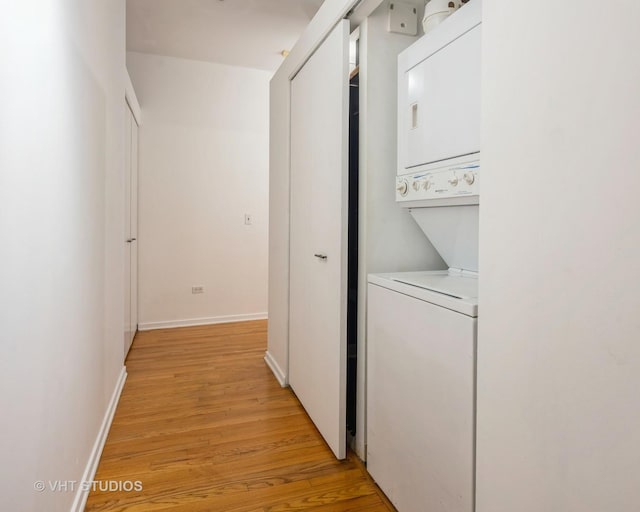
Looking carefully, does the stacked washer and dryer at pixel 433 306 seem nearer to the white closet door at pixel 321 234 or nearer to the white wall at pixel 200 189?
the white closet door at pixel 321 234

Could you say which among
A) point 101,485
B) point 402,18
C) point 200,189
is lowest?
point 101,485

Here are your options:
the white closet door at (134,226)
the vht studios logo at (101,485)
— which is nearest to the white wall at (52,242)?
the vht studios logo at (101,485)

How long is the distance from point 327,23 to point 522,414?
1.74m

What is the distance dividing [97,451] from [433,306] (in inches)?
61.6

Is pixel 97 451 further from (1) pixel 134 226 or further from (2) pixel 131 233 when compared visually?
(1) pixel 134 226

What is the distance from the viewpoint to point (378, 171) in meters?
1.71

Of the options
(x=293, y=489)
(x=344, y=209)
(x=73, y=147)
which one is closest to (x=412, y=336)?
(x=344, y=209)

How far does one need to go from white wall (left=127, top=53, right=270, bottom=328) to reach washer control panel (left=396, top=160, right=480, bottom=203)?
2.93m

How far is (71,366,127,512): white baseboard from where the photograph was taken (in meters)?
1.42

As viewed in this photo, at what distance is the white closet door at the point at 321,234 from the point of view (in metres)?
1.75

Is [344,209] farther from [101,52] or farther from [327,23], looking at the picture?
[101,52]

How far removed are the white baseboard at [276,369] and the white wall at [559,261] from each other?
68.0 inches

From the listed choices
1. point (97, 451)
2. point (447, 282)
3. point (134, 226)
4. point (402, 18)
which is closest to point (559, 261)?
point (447, 282)

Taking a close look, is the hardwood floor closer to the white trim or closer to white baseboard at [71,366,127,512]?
white baseboard at [71,366,127,512]
